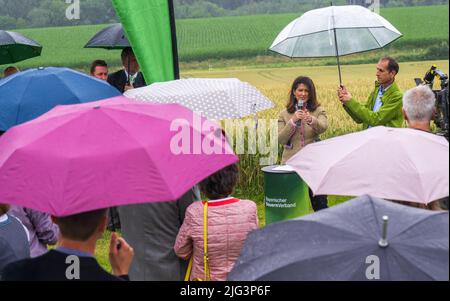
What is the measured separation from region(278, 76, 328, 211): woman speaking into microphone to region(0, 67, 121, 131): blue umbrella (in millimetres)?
1857

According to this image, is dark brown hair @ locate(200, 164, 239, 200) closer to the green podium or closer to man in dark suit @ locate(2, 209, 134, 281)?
man in dark suit @ locate(2, 209, 134, 281)

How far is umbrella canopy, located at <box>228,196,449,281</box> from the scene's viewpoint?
2.68m

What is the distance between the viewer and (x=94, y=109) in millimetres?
3887

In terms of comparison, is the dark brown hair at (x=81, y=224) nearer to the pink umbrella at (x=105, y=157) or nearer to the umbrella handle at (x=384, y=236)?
the pink umbrella at (x=105, y=157)

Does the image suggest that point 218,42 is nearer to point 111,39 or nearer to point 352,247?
point 111,39

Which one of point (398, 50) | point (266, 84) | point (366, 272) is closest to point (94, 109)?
point (366, 272)

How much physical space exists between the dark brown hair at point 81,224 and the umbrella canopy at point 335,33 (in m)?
4.63

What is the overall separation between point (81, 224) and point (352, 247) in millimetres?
1057

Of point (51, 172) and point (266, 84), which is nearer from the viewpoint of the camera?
point (51, 172)

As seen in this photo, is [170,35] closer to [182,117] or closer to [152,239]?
[152,239]

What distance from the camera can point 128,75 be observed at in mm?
8703

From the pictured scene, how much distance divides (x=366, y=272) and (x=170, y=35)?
16.1 feet

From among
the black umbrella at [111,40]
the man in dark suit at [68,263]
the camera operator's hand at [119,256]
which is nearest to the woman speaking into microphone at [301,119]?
the black umbrella at [111,40]

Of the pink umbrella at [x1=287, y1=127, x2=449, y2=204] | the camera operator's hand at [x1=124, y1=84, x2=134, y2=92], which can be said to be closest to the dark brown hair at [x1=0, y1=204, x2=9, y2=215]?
the pink umbrella at [x1=287, y1=127, x2=449, y2=204]
